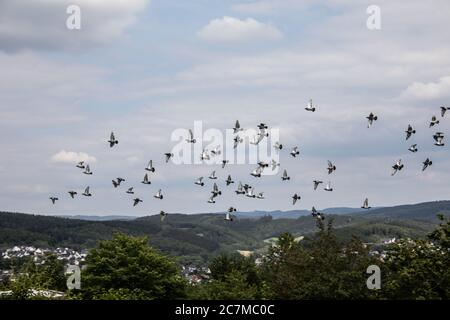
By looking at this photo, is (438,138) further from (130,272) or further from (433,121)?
(130,272)

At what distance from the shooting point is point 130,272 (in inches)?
3760

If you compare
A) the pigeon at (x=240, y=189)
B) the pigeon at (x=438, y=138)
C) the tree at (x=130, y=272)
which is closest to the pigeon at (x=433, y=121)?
the pigeon at (x=438, y=138)

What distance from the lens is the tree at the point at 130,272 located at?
94.0m

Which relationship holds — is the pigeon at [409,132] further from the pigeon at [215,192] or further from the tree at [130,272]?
the tree at [130,272]

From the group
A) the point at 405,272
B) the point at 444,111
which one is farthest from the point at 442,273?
the point at 444,111

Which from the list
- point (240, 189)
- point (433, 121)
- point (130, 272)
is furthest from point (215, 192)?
point (130, 272)

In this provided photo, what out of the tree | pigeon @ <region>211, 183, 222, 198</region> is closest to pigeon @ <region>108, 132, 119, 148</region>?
pigeon @ <region>211, 183, 222, 198</region>

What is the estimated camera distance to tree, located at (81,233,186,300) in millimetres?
94000

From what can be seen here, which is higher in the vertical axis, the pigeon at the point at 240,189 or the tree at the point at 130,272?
the pigeon at the point at 240,189

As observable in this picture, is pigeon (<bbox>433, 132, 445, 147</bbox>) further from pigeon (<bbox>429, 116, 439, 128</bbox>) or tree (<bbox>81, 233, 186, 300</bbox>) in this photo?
tree (<bbox>81, 233, 186, 300</bbox>)

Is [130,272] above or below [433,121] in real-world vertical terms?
below
